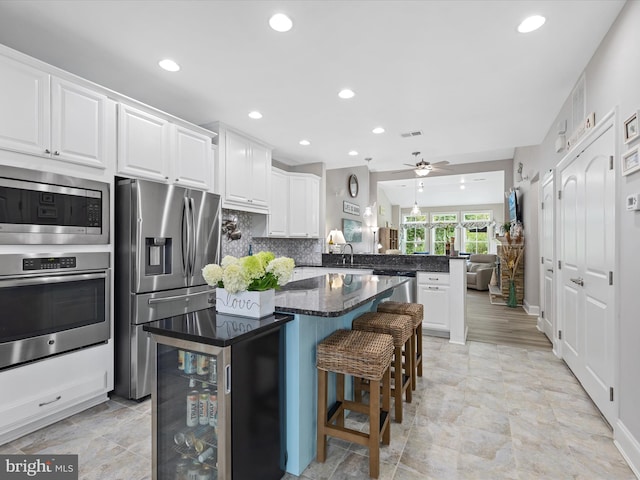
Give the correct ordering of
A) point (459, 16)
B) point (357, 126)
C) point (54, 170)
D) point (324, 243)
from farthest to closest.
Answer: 1. point (324, 243)
2. point (357, 126)
3. point (54, 170)
4. point (459, 16)

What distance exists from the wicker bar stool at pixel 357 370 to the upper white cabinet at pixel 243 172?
2.48 m

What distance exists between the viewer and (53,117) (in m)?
2.15

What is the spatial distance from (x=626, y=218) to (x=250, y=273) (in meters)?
2.16

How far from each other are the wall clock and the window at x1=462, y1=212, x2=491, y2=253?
19.3 feet

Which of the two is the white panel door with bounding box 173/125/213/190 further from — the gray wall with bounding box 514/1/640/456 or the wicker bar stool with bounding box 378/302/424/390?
the gray wall with bounding box 514/1/640/456

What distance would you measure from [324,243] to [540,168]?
11.3 feet

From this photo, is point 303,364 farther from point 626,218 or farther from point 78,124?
point 78,124

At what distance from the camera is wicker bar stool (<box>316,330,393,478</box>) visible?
5.52 feet

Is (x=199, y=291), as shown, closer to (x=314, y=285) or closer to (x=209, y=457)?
(x=314, y=285)

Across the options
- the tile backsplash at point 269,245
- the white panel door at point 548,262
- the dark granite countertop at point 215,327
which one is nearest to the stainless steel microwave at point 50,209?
the dark granite countertop at point 215,327

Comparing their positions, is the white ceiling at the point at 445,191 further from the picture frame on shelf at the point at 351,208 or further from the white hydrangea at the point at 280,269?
the white hydrangea at the point at 280,269

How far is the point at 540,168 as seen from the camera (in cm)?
472

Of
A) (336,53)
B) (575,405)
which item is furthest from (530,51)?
(575,405)

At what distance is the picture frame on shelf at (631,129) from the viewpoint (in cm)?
178
